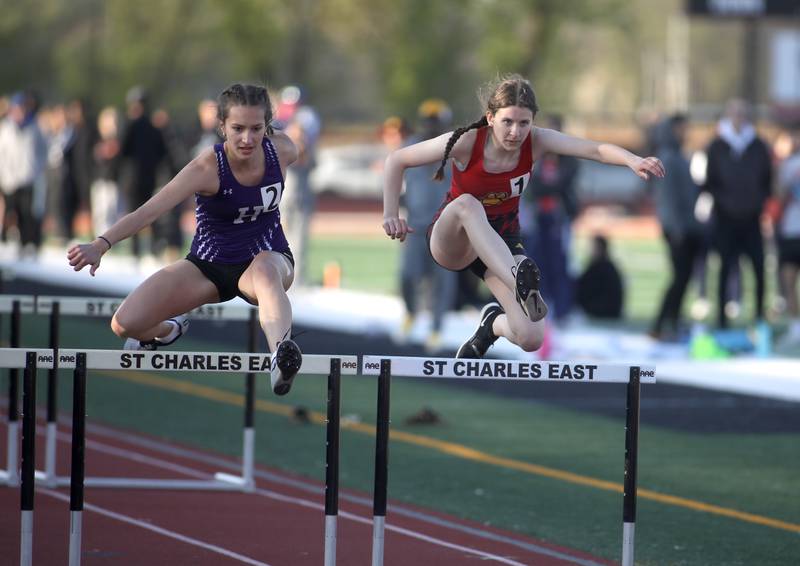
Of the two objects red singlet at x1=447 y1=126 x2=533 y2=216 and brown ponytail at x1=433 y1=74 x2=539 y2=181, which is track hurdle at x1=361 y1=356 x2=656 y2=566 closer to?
brown ponytail at x1=433 y1=74 x2=539 y2=181

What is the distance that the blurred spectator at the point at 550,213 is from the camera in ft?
51.4

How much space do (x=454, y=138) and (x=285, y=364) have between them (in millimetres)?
1442

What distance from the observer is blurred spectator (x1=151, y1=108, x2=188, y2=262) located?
70.8 feet

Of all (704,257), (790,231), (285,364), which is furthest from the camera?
(704,257)

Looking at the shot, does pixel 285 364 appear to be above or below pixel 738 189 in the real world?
below

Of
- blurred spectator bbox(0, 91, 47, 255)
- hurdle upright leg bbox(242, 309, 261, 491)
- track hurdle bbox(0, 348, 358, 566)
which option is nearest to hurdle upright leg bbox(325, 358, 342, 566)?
track hurdle bbox(0, 348, 358, 566)

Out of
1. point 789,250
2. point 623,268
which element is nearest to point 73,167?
point 623,268

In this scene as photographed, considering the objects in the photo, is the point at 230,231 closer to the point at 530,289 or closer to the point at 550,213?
the point at 530,289

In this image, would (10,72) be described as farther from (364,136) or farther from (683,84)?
(683,84)

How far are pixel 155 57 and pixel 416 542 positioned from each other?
1755 inches

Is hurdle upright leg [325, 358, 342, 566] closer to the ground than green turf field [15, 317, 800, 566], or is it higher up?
higher up

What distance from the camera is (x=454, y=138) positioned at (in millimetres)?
7316

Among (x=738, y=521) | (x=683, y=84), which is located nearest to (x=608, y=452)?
(x=738, y=521)

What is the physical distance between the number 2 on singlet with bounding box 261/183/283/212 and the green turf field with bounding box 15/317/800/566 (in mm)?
2383
